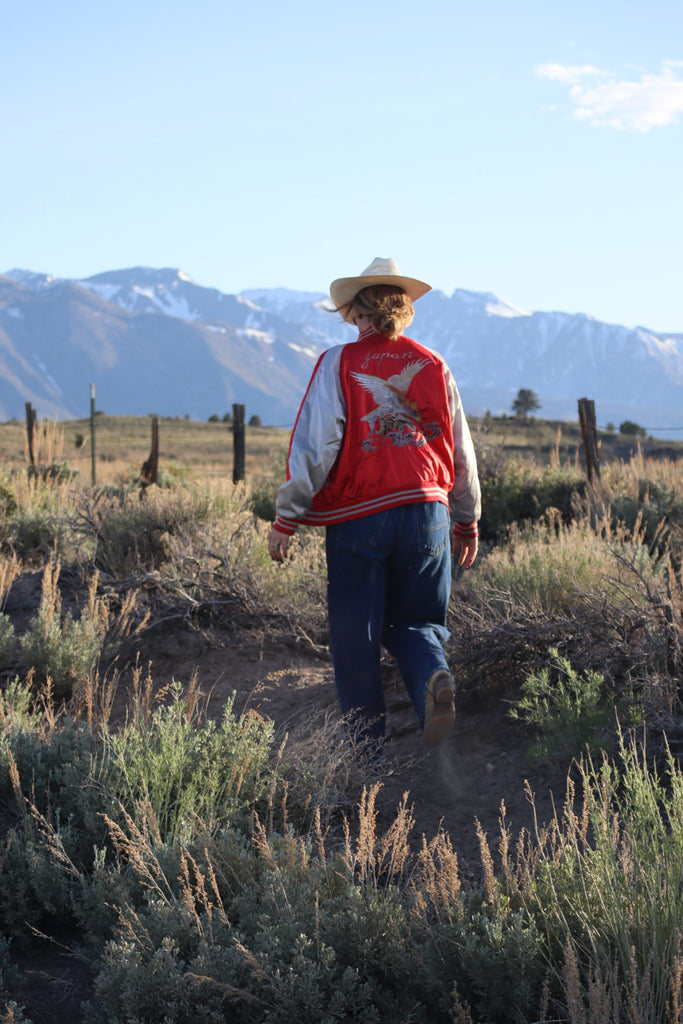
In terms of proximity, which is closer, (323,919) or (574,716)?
(323,919)

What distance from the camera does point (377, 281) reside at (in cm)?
391

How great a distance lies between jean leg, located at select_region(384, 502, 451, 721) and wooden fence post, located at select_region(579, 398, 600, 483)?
718 centimetres

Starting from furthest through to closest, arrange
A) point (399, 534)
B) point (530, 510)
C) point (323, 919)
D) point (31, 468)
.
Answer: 1. point (31, 468)
2. point (530, 510)
3. point (399, 534)
4. point (323, 919)

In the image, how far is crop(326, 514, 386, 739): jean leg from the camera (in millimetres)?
3773

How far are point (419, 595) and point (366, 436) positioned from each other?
Result: 686 mm

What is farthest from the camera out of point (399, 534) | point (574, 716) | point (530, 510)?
point (530, 510)

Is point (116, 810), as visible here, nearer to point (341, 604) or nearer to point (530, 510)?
point (341, 604)

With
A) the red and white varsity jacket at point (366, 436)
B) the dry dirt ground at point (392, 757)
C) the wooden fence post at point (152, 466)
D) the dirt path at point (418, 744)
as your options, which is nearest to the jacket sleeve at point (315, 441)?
the red and white varsity jacket at point (366, 436)

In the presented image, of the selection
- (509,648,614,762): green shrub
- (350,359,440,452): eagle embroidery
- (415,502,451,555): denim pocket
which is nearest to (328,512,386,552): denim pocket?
(415,502,451,555): denim pocket

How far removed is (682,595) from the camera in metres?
4.14

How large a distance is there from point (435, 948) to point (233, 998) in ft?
1.62

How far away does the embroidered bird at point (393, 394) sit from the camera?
12.4 feet

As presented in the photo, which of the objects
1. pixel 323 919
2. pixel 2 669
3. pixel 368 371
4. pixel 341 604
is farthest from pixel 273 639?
pixel 323 919

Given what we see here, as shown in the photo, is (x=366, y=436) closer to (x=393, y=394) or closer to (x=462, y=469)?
(x=393, y=394)
